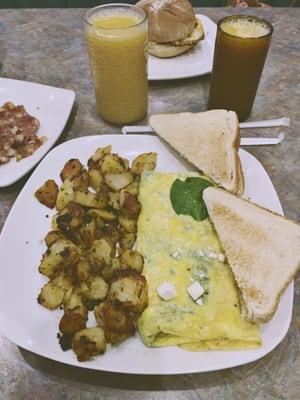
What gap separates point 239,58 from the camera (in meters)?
1.55

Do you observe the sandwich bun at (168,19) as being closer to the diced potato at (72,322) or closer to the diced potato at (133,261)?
the diced potato at (133,261)

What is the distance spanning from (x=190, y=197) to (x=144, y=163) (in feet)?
0.83

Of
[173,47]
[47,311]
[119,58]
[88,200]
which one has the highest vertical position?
[119,58]

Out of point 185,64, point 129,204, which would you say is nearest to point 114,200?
point 129,204

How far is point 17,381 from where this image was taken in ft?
3.39

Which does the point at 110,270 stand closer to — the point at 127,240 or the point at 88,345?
the point at 127,240

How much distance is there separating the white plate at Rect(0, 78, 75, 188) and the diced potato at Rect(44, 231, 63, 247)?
1.17 feet

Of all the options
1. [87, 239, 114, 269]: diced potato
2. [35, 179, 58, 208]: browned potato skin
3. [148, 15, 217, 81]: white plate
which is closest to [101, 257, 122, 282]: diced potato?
[87, 239, 114, 269]: diced potato

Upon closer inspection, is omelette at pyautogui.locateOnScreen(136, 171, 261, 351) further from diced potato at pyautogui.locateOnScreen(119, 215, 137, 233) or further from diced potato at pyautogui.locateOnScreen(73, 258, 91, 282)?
diced potato at pyautogui.locateOnScreen(73, 258, 91, 282)

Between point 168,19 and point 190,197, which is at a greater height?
point 168,19

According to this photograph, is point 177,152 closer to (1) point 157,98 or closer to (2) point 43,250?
(1) point 157,98

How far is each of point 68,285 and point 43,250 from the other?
0.19 metres

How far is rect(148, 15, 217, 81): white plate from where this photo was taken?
196 cm

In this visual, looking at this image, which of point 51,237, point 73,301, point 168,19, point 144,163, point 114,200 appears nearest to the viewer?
point 73,301
